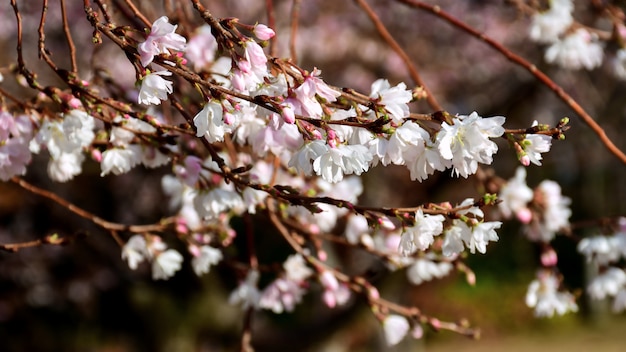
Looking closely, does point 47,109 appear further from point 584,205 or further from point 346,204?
point 584,205

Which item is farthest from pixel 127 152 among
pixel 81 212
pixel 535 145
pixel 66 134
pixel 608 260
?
pixel 608 260

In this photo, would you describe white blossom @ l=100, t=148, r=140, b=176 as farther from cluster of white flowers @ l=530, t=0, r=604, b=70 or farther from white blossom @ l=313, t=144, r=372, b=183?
cluster of white flowers @ l=530, t=0, r=604, b=70

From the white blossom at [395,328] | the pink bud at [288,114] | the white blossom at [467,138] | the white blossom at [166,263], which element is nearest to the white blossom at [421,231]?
the white blossom at [467,138]

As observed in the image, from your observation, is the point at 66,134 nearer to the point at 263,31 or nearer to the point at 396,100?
the point at 263,31

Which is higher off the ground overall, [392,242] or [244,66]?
[244,66]

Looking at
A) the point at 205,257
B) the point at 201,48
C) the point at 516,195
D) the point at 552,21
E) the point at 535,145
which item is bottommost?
the point at 205,257

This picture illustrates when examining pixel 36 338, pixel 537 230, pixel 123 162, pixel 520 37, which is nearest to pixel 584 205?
pixel 520 37

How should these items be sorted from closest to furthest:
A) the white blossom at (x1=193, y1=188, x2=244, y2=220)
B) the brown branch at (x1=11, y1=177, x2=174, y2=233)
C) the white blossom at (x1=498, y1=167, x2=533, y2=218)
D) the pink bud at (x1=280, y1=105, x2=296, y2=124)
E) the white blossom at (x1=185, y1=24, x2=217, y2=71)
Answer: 1. the pink bud at (x1=280, y1=105, x2=296, y2=124)
2. the white blossom at (x1=193, y1=188, x2=244, y2=220)
3. the brown branch at (x1=11, y1=177, x2=174, y2=233)
4. the white blossom at (x1=185, y1=24, x2=217, y2=71)
5. the white blossom at (x1=498, y1=167, x2=533, y2=218)

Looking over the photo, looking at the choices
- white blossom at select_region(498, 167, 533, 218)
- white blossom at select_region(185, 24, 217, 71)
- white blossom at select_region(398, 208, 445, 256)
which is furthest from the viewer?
white blossom at select_region(498, 167, 533, 218)

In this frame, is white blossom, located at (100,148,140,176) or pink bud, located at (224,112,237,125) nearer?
pink bud, located at (224,112,237,125)

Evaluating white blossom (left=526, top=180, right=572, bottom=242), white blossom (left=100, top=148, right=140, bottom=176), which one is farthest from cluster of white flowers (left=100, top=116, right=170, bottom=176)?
white blossom (left=526, top=180, right=572, bottom=242)
